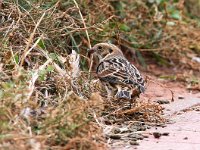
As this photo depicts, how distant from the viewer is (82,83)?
21.1 feet

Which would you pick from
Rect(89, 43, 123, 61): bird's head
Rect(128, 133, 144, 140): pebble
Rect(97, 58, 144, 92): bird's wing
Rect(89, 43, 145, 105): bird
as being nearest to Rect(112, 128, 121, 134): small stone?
Rect(128, 133, 144, 140): pebble

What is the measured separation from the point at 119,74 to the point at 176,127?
88cm

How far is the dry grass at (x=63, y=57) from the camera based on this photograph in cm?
489

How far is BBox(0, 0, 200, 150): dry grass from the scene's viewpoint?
16.0 feet

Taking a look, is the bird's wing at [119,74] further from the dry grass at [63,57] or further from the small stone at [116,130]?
the small stone at [116,130]

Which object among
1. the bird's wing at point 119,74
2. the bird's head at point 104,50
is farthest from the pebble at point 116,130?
the bird's head at point 104,50

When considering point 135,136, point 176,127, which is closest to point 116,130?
point 135,136

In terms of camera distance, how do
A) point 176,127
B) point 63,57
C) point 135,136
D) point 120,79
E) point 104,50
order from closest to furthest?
point 135,136
point 176,127
point 120,79
point 63,57
point 104,50

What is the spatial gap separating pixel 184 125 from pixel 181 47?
370cm

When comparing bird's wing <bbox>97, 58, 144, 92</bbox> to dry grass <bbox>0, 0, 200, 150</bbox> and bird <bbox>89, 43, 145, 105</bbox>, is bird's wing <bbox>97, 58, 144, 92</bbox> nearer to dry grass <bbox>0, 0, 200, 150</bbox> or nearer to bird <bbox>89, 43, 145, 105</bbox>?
bird <bbox>89, 43, 145, 105</bbox>

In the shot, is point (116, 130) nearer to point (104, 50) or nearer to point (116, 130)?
point (116, 130)

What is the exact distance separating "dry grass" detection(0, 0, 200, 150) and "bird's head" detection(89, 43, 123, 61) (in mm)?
144

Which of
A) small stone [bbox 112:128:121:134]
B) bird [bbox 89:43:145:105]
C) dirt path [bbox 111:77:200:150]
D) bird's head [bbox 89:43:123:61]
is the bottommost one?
dirt path [bbox 111:77:200:150]

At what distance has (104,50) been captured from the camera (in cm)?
754
